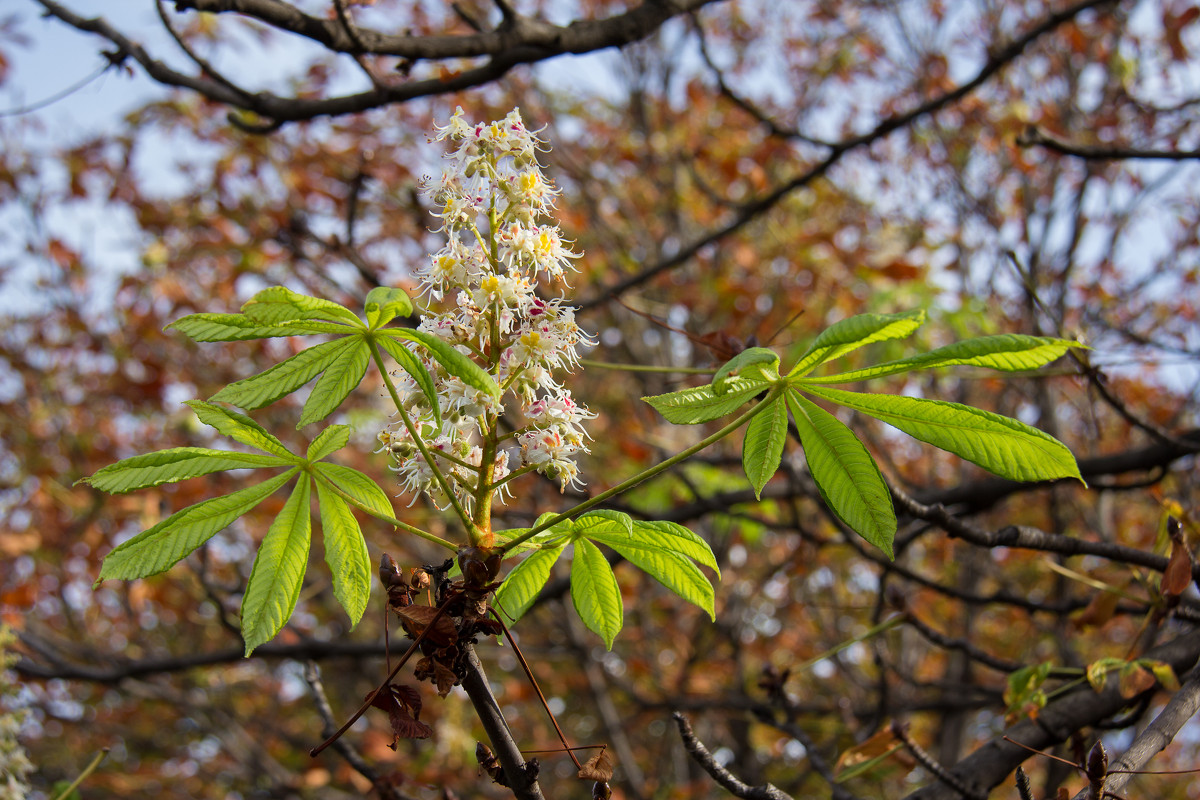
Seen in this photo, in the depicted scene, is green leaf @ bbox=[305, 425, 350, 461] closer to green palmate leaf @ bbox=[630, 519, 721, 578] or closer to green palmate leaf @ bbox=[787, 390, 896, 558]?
green palmate leaf @ bbox=[630, 519, 721, 578]

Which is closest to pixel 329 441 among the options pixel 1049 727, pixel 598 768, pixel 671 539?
pixel 671 539

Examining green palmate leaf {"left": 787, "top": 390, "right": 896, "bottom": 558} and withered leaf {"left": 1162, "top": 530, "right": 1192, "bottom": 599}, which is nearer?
green palmate leaf {"left": 787, "top": 390, "right": 896, "bottom": 558}

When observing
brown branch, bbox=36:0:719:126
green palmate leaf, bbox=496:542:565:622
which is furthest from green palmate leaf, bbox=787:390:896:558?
brown branch, bbox=36:0:719:126

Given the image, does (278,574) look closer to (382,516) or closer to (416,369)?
(382,516)

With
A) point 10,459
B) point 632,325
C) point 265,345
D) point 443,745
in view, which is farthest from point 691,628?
point 10,459

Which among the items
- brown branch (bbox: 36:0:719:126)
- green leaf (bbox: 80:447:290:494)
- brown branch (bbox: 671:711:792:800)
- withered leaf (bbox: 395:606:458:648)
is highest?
brown branch (bbox: 36:0:719:126)

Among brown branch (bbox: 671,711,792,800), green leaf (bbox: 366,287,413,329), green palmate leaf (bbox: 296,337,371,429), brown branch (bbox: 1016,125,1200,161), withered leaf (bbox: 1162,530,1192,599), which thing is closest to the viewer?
green leaf (bbox: 366,287,413,329)
